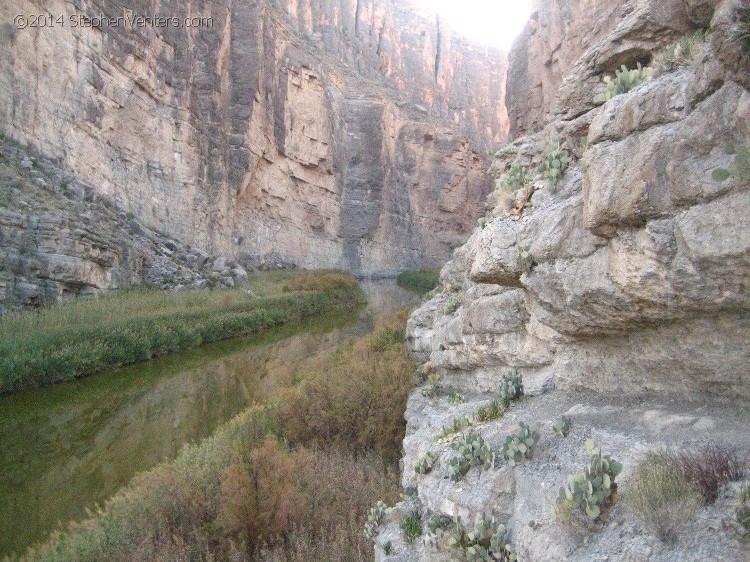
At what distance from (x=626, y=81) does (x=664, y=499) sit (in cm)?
287

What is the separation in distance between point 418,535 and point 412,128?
51.3 metres

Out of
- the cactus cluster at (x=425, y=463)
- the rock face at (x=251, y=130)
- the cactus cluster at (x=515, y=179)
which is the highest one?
the rock face at (x=251, y=130)

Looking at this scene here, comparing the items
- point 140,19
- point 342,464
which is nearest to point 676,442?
point 342,464

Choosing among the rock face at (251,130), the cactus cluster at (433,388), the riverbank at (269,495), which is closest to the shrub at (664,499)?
the riverbank at (269,495)

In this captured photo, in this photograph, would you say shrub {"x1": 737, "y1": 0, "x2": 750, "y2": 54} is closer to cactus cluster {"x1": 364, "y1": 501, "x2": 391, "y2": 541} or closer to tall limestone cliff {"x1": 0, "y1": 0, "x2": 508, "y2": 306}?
cactus cluster {"x1": 364, "y1": 501, "x2": 391, "y2": 541}

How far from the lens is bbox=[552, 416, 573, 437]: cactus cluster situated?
3.55 metres

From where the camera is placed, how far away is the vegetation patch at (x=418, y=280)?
1559 inches

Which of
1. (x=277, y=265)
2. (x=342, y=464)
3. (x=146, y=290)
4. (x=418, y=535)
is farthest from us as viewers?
(x=277, y=265)

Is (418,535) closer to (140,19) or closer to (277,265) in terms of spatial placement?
(140,19)

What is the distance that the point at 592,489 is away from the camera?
106 inches

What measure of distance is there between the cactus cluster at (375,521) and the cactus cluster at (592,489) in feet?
6.62

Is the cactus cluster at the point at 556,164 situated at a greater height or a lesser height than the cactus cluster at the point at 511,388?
greater

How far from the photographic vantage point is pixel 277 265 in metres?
35.8

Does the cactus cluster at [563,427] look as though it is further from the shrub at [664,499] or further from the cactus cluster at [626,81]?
the cactus cluster at [626,81]
